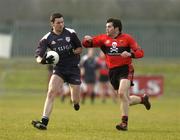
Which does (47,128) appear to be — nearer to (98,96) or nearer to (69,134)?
(69,134)

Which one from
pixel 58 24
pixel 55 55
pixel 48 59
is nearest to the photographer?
pixel 48 59

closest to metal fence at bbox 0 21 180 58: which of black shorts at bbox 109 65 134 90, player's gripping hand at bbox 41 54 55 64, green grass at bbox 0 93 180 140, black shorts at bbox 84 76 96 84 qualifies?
black shorts at bbox 84 76 96 84

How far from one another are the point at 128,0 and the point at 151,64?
9690mm

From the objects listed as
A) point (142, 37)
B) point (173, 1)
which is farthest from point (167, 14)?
point (142, 37)

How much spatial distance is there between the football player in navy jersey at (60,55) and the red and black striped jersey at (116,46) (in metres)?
0.45

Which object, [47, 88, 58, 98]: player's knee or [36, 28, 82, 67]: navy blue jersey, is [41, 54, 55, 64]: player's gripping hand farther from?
[47, 88, 58, 98]: player's knee

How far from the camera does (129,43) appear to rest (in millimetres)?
15930

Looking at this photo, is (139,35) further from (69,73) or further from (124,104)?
(124,104)

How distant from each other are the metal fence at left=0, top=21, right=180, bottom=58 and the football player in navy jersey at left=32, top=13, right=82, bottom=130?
28216mm

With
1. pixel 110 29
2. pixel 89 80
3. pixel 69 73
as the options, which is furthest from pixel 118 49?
pixel 89 80

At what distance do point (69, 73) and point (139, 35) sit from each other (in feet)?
98.8

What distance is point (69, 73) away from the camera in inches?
626

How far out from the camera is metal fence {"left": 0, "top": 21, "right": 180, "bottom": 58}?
4447 cm

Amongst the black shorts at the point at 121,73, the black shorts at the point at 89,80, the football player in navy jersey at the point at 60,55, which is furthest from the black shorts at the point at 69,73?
the black shorts at the point at 89,80
